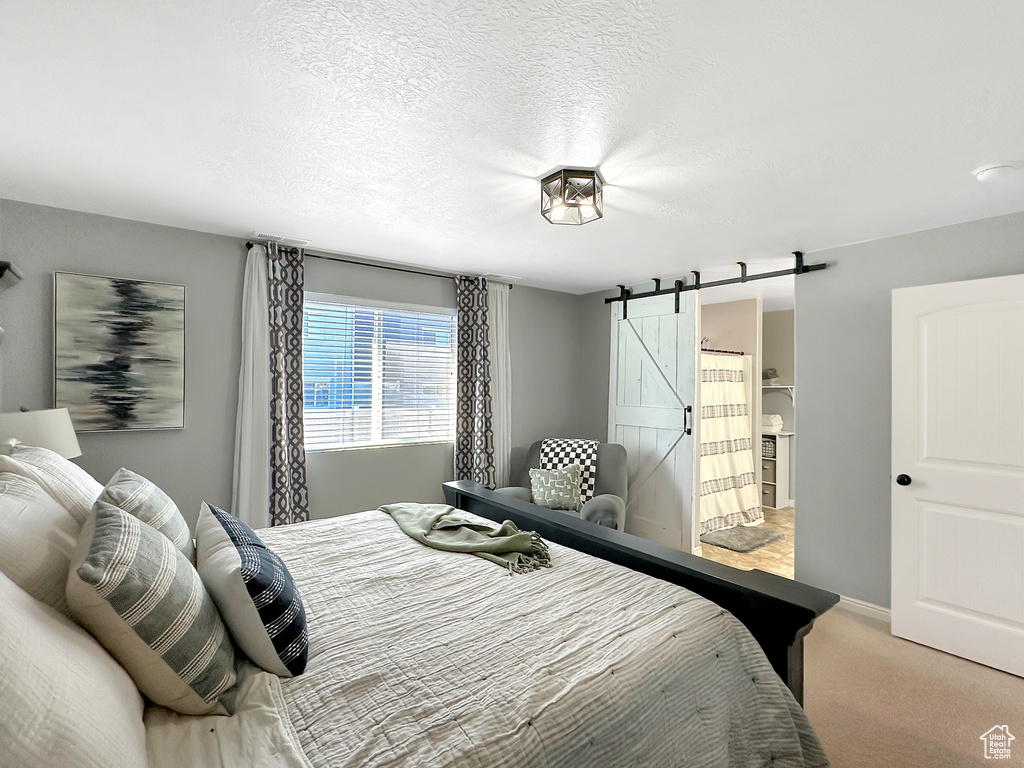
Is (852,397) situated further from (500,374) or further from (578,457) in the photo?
(500,374)

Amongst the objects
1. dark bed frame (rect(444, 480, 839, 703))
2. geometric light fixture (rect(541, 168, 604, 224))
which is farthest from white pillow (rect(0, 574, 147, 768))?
geometric light fixture (rect(541, 168, 604, 224))

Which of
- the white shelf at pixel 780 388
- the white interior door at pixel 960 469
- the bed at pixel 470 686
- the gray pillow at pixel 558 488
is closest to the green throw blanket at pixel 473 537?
the bed at pixel 470 686

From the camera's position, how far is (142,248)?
303 cm

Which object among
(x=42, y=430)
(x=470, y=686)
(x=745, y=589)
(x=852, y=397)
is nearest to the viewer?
(x=470, y=686)

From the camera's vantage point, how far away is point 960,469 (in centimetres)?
274

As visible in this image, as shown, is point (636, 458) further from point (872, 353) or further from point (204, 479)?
point (204, 479)

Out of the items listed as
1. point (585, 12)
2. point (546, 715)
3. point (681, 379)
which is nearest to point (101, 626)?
point (546, 715)

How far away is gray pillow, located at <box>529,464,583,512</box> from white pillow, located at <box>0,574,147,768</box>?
331 cm

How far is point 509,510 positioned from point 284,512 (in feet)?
5.52

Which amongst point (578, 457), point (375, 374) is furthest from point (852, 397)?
point (375, 374)

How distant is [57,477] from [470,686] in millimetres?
1249

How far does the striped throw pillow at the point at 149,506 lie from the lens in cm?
144

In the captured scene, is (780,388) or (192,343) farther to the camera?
(780,388)

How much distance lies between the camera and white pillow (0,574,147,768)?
2.30 feet
